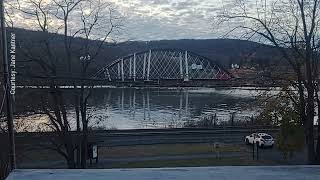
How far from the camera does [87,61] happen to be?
18.8m

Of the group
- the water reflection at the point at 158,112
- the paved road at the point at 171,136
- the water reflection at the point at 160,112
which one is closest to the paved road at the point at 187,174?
the paved road at the point at 171,136

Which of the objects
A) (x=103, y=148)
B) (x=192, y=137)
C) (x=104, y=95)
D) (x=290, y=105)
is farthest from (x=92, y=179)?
(x=104, y=95)

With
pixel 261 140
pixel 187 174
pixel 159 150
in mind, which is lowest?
pixel 159 150

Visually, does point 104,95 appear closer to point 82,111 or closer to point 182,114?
point 182,114

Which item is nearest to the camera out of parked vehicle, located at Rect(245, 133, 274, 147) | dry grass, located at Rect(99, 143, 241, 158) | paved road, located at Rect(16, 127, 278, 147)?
dry grass, located at Rect(99, 143, 241, 158)

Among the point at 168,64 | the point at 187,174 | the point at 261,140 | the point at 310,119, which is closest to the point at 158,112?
the point at 261,140

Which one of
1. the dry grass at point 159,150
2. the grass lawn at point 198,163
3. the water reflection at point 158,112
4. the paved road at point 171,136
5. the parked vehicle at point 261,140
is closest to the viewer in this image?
the grass lawn at point 198,163

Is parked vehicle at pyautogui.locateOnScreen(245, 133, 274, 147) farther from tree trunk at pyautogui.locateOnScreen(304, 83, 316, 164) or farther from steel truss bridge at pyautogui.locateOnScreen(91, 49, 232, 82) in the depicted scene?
steel truss bridge at pyautogui.locateOnScreen(91, 49, 232, 82)

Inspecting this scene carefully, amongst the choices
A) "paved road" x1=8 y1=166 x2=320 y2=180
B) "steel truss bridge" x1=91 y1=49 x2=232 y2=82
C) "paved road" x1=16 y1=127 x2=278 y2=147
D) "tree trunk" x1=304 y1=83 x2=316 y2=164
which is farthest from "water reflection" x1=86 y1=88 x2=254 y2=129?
"paved road" x1=8 y1=166 x2=320 y2=180

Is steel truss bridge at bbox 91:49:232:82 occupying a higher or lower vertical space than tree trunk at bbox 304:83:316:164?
higher

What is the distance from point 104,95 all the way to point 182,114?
18579 millimetres

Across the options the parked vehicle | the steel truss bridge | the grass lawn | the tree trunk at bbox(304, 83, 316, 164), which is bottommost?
the grass lawn

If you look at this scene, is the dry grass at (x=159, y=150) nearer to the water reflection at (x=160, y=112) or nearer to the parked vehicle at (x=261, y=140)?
the parked vehicle at (x=261, y=140)

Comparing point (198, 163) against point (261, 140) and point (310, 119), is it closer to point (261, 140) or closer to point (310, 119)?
point (261, 140)
